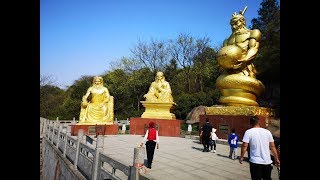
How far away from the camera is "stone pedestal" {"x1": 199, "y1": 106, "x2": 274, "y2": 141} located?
11906mm

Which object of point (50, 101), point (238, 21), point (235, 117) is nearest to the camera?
point (235, 117)

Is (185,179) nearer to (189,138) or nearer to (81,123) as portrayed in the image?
(189,138)

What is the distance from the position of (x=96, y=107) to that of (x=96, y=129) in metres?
1.53

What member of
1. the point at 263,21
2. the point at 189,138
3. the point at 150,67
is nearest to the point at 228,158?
the point at 189,138

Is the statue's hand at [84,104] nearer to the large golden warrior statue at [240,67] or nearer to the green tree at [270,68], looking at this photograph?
the large golden warrior statue at [240,67]

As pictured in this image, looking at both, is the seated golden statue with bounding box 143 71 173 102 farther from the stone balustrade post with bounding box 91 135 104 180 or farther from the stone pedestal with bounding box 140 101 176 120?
the stone balustrade post with bounding box 91 135 104 180

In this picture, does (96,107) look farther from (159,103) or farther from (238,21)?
(238,21)

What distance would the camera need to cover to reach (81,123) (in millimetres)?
16938

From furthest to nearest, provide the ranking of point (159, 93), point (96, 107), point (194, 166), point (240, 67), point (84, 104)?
point (159, 93), point (96, 107), point (84, 104), point (240, 67), point (194, 166)

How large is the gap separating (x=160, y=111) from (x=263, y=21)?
23596mm

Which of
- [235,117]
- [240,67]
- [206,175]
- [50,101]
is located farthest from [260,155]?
[50,101]

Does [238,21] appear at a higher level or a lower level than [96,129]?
higher

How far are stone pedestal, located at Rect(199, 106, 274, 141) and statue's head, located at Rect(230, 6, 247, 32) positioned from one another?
392 cm

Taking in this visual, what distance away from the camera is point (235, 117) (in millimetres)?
12312
